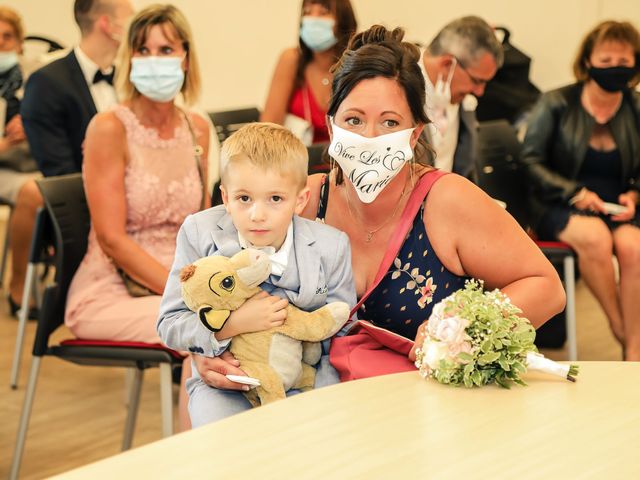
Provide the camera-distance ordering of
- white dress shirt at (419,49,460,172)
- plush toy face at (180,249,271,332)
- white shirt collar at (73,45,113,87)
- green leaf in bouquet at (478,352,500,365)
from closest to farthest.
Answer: green leaf in bouquet at (478,352,500,365) < plush toy face at (180,249,271,332) < white dress shirt at (419,49,460,172) < white shirt collar at (73,45,113,87)

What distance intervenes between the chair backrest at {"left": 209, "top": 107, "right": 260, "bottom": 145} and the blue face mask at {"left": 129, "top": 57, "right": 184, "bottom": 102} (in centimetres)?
122

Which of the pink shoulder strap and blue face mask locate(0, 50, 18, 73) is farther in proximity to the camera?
blue face mask locate(0, 50, 18, 73)

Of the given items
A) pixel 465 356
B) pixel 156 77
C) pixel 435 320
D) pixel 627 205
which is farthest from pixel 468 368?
pixel 627 205

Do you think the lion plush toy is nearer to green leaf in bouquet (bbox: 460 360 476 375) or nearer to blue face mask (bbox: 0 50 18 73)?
green leaf in bouquet (bbox: 460 360 476 375)

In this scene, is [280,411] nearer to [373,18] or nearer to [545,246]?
[545,246]

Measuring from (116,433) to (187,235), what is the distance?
6.29ft

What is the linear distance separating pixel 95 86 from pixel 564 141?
85.9 inches

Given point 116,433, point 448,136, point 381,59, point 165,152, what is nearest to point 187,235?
point 381,59

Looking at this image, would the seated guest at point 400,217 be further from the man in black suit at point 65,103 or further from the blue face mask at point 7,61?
the blue face mask at point 7,61

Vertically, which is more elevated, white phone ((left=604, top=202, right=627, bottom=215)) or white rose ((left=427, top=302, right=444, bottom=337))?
white rose ((left=427, top=302, right=444, bottom=337))

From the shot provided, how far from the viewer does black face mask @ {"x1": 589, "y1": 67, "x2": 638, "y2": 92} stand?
4.73m

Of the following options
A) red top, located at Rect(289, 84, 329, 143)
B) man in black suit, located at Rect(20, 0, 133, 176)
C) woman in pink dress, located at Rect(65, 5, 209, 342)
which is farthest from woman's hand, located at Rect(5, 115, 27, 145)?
woman in pink dress, located at Rect(65, 5, 209, 342)

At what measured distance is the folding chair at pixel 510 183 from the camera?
4449 mm

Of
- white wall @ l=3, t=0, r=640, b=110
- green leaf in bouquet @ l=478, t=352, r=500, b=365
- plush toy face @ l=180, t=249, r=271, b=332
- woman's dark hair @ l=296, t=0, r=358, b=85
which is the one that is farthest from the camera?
white wall @ l=3, t=0, r=640, b=110
